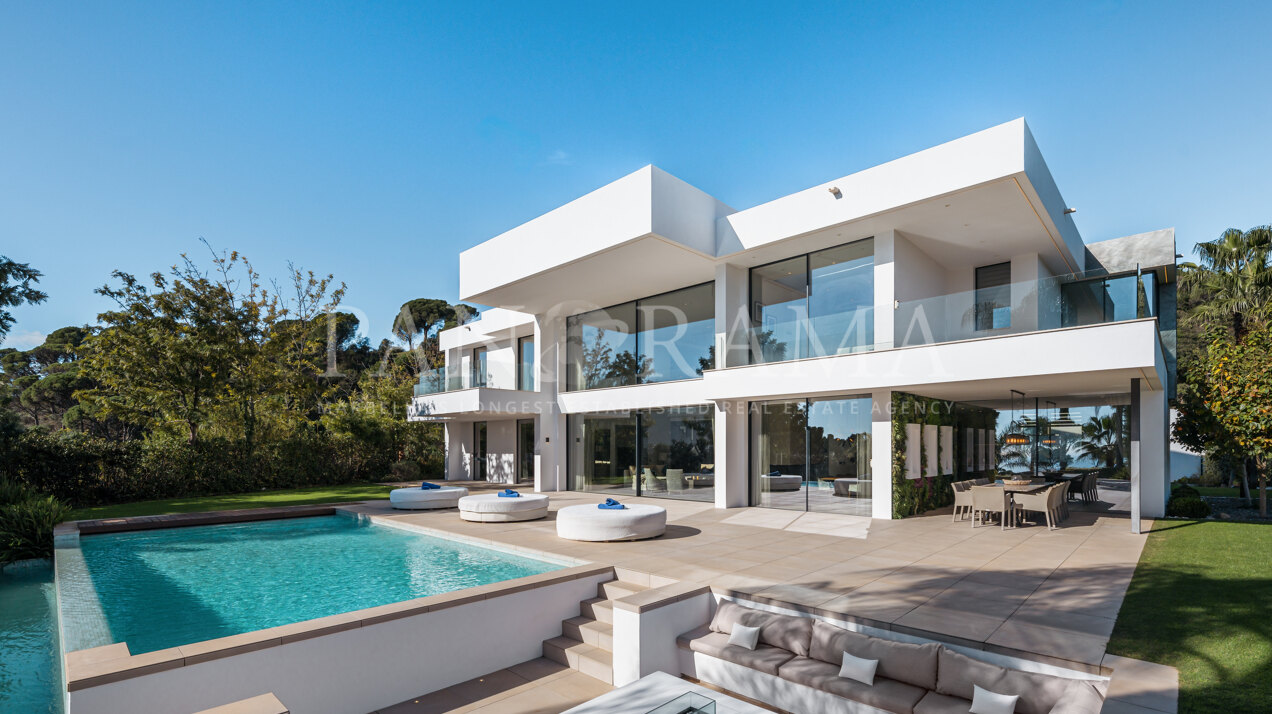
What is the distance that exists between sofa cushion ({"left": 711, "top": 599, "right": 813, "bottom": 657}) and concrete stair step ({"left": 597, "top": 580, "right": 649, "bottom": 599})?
3.97 ft

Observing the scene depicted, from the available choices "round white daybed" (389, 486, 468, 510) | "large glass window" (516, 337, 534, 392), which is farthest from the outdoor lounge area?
"large glass window" (516, 337, 534, 392)

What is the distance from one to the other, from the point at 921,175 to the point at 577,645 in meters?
9.55

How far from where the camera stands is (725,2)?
1316 centimetres

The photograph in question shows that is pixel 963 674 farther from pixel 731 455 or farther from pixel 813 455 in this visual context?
pixel 731 455

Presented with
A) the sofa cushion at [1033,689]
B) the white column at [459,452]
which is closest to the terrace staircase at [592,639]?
the sofa cushion at [1033,689]

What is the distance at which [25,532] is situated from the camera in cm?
1107

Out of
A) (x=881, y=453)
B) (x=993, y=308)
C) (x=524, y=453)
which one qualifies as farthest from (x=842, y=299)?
(x=524, y=453)

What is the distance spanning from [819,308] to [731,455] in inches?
A: 159

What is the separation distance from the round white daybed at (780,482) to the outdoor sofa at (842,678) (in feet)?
26.3

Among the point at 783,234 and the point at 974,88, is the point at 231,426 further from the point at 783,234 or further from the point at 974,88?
the point at 974,88

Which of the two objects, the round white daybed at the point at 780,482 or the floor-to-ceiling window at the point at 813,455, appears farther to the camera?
the round white daybed at the point at 780,482

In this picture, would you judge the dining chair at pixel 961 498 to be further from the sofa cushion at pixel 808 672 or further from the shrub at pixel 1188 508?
the sofa cushion at pixel 808 672

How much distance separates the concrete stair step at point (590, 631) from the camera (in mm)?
6328

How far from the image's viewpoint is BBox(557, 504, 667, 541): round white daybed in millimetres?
9734
